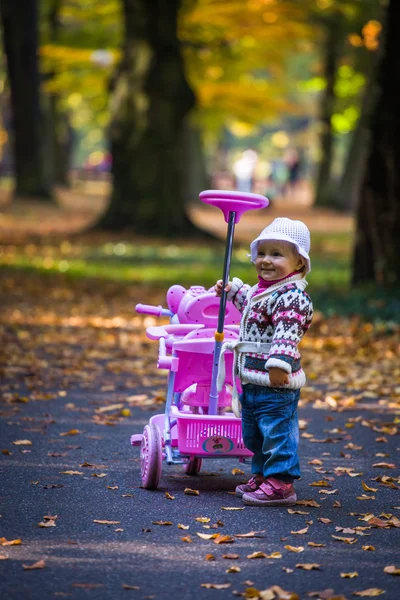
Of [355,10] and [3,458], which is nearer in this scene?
[3,458]

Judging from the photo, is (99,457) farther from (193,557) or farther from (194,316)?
(193,557)

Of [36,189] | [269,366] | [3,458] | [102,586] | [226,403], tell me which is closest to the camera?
[102,586]

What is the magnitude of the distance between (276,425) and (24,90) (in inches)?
1037

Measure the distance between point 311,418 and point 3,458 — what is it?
2.69 m

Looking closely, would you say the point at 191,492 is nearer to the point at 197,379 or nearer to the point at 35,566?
the point at 197,379

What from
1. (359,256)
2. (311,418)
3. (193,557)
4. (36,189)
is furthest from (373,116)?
(36,189)

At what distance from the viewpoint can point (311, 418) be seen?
28.6 feet

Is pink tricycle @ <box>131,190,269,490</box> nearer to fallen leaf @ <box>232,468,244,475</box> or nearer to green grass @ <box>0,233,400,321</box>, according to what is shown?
fallen leaf @ <box>232,468,244,475</box>

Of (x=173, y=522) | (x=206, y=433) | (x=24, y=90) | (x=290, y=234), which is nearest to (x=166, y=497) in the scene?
(x=206, y=433)

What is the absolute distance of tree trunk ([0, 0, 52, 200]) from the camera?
30906 millimetres

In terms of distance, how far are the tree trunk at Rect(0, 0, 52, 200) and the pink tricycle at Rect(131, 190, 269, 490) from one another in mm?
25239

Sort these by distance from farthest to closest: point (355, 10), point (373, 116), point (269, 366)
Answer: point (355, 10) < point (373, 116) < point (269, 366)

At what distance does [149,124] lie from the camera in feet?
75.8

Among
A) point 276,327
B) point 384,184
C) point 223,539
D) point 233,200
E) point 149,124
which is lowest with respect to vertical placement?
point 223,539
